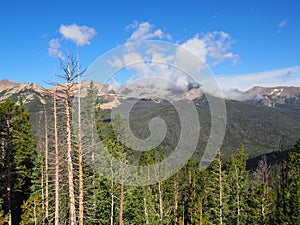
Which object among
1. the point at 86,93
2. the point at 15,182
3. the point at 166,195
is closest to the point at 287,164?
the point at 166,195

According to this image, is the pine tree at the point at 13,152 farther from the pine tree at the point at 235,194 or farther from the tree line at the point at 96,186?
the pine tree at the point at 235,194

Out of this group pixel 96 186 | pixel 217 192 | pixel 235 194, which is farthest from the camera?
pixel 235 194

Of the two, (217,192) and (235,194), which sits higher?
(217,192)

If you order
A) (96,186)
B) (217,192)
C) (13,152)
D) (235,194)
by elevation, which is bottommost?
(235,194)

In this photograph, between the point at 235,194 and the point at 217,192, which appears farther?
the point at 235,194

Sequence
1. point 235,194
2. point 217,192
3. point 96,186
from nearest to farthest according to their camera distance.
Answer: point 96,186
point 217,192
point 235,194

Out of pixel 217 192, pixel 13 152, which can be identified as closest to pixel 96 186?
pixel 13 152

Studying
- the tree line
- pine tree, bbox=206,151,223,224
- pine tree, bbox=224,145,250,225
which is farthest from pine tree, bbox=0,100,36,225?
pine tree, bbox=224,145,250,225

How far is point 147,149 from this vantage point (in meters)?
47.2

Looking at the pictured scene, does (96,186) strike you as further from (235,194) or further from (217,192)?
(235,194)

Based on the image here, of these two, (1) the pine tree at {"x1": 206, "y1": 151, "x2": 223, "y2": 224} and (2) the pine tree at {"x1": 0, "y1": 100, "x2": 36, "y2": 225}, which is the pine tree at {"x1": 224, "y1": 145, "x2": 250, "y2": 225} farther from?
(2) the pine tree at {"x1": 0, "y1": 100, "x2": 36, "y2": 225}

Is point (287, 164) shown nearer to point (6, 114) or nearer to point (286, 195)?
point (286, 195)

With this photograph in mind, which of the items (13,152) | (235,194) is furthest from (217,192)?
(13,152)

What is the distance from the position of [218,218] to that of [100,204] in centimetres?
1656
